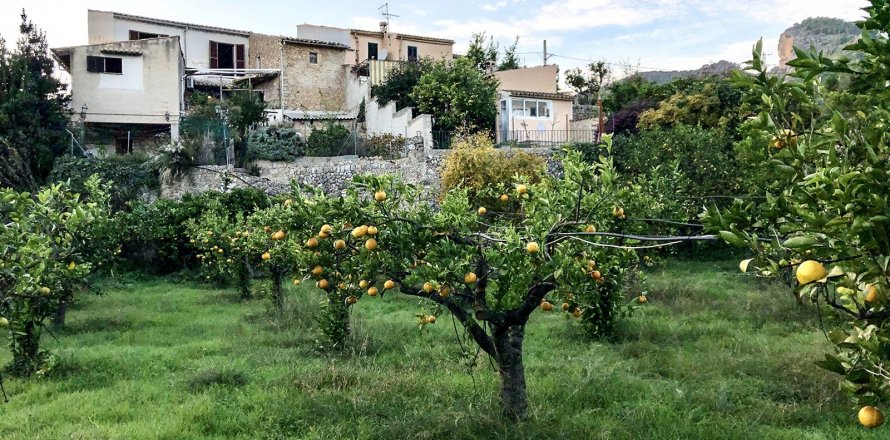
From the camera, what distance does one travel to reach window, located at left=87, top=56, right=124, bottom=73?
22.5 meters

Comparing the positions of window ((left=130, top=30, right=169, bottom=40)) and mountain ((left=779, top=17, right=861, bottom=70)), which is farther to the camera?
mountain ((left=779, top=17, right=861, bottom=70))

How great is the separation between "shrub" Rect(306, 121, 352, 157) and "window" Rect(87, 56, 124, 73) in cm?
850

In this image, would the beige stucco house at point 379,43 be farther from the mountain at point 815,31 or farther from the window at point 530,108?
the mountain at point 815,31

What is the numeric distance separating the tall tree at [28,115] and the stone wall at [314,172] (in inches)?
160

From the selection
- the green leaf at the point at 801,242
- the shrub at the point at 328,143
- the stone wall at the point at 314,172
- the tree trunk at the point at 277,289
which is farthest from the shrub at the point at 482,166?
the green leaf at the point at 801,242

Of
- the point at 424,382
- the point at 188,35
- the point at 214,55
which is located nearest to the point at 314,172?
the point at 214,55

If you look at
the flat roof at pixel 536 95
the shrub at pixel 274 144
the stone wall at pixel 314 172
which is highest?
the flat roof at pixel 536 95

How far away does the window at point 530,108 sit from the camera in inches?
987

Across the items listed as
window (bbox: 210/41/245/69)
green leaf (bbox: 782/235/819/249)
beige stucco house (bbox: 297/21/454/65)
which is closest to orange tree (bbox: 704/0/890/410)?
green leaf (bbox: 782/235/819/249)

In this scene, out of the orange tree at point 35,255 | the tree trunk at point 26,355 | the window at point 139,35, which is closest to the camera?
the orange tree at point 35,255

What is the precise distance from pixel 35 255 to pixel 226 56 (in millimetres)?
25184

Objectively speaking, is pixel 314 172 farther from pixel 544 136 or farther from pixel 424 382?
pixel 424 382

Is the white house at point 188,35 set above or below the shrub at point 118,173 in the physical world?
above

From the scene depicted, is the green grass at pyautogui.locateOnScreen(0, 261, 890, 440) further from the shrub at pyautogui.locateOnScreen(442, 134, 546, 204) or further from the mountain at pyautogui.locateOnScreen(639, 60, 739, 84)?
the mountain at pyautogui.locateOnScreen(639, 60, 739, 84)
